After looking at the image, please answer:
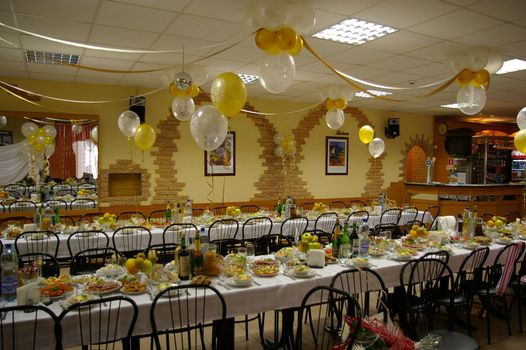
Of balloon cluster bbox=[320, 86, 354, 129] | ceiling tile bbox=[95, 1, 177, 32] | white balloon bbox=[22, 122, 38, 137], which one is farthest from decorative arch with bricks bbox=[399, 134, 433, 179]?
white balloon bbox=[22, 122, 38, 137]

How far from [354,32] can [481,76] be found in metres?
1.74

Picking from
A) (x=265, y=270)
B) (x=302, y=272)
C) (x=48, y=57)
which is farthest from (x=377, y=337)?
(x=48, y=57)

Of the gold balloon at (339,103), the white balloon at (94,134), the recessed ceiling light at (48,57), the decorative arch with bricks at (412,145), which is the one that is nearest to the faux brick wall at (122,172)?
the white balloon at (94,134)

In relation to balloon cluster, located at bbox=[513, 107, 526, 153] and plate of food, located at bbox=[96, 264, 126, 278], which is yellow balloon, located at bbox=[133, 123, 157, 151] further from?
balloon cluster, located at bbox=[513, 107, 526, 153]

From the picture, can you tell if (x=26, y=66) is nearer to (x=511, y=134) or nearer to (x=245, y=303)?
(x=245, y=303)

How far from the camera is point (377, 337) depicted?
1.82 m

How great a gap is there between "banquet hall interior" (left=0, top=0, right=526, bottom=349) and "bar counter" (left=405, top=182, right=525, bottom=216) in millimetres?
35

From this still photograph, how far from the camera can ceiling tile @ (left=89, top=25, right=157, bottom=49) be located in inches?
176

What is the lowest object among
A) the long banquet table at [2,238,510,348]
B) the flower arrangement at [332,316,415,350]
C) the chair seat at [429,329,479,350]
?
the chair seat at [429,329,479,350]

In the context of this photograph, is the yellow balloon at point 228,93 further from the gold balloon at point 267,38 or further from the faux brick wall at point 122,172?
the faux brick wall at point 122,172

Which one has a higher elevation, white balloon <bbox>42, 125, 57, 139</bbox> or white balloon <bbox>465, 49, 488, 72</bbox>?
white balloon <bbox>465, 49, 488, 72</bbox>

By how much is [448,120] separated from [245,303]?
10.9m

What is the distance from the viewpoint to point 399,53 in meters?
5.30

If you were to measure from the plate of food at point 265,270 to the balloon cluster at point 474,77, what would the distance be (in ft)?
10.4
